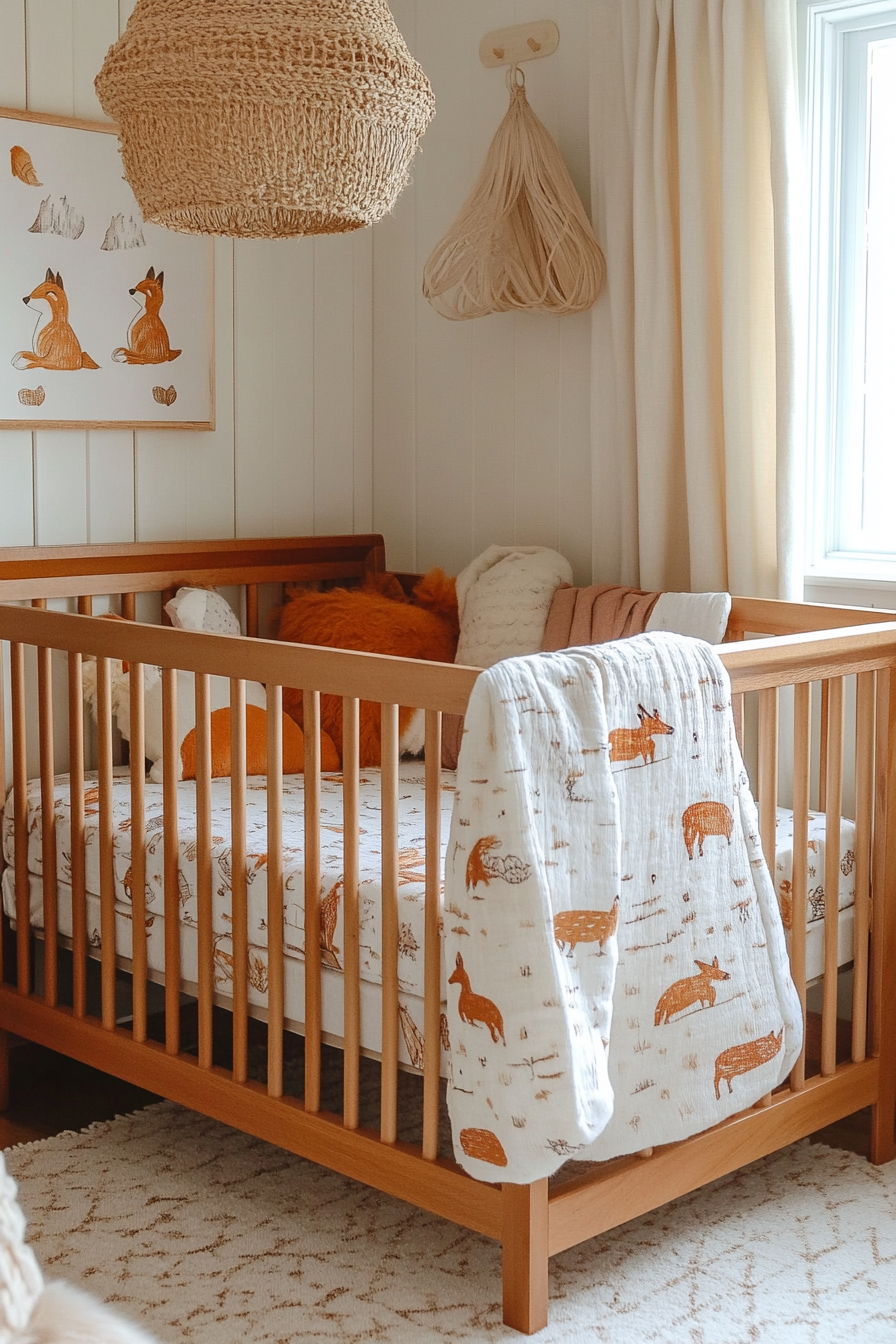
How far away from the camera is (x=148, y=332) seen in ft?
8.91

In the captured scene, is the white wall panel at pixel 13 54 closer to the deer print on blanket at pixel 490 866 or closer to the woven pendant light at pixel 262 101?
the woven pendant light at pixel 262 101

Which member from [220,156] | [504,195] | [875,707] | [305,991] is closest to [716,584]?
[875,707]

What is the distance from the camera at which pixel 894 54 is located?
7.72 ft

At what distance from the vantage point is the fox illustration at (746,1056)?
68.0 inches

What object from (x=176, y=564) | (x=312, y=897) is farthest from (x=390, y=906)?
(x=176, y=564)

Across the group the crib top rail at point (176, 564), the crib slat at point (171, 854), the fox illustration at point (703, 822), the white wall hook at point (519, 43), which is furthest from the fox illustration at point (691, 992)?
the white wall hook at point (519, 43)

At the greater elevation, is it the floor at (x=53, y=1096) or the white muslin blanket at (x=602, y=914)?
the white muslin blanket at (x=602, y=914)

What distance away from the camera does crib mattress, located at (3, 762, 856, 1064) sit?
5.82 feet

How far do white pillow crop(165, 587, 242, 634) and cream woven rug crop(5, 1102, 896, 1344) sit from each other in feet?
3.11

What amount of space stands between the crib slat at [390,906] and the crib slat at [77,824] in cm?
68

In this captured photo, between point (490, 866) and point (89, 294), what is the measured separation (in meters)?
1.61

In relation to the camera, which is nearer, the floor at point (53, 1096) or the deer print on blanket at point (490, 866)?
the deer print on blanket at point (490, 866)

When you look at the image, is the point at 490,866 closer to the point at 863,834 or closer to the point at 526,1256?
the point at 526,1256

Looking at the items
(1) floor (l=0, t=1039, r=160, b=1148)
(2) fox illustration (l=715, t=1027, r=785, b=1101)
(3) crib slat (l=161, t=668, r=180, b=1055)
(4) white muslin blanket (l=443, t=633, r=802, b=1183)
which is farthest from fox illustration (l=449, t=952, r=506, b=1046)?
(1) floor (l=0, t=1039, r=160, b=1148)
